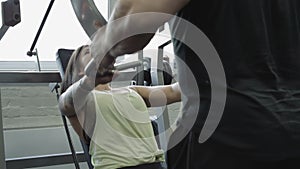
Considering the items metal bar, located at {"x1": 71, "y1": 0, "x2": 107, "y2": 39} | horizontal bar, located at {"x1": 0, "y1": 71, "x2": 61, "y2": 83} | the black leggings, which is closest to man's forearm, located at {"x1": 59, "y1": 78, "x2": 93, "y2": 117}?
metal bar, located at {"x1": 71, "y1": 0, "x2": 107, "y2": 39}

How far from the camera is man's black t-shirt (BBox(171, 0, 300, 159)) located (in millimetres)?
765

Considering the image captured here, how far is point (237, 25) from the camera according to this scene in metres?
0.78

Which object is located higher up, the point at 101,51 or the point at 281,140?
the point at 101,51

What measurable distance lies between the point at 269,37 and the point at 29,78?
154cm

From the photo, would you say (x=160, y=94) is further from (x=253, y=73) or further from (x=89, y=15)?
(x=253, y=73)

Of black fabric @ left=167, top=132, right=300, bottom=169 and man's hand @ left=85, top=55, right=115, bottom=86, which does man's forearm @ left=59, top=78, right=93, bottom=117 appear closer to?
man's hand @ left=85, top=55, right=115, bottom=86

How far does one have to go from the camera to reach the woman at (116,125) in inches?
73.2

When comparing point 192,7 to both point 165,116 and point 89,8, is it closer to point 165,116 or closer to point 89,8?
point 89,8

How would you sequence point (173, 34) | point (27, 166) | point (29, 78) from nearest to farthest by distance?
point (173, 34) < point (29, 78) < point (27, 166)

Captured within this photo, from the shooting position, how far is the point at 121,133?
192 centimetres

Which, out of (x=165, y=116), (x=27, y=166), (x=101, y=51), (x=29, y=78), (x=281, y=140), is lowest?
(x=27, y=166)

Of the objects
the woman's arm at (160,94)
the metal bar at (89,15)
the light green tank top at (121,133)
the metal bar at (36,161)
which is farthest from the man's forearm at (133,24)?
the metal bar at (36,161)

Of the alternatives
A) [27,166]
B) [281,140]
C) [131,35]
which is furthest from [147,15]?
[27,166]

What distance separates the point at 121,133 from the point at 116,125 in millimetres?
46
